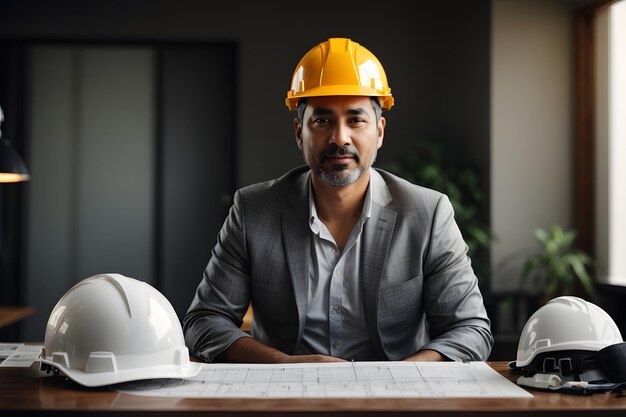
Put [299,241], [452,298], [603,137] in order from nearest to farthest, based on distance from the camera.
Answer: [452,298], [299,241], [603,137]

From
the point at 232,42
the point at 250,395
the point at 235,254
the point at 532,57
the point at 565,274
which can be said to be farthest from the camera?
the point at 232,42

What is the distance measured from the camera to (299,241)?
2346 millimetres

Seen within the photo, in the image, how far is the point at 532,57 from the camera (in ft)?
16.8

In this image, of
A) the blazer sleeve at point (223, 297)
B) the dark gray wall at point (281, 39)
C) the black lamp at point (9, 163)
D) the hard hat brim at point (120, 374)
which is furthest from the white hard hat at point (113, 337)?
the dark gray wall at point (281, 39)

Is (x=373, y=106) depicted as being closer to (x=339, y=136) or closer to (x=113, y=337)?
(x=339, y=136)

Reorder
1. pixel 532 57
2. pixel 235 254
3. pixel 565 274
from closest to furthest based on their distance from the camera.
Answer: pixel 235 254 → pixel 565 274 → pixel 532 57

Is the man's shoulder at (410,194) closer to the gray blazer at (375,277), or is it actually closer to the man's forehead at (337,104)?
the gray blazer at (375,277)

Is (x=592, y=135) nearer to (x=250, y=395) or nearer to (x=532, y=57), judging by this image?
(x=532, y=57)

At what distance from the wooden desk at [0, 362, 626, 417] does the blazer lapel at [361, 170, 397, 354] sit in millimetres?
804

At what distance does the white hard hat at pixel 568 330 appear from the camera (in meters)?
1.59

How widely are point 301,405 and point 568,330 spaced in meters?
0.58

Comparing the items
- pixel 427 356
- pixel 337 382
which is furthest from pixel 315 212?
pixel 337 382

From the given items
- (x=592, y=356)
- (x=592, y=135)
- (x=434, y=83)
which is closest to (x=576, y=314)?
(x=592, y=356)

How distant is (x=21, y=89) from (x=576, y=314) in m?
5.11
